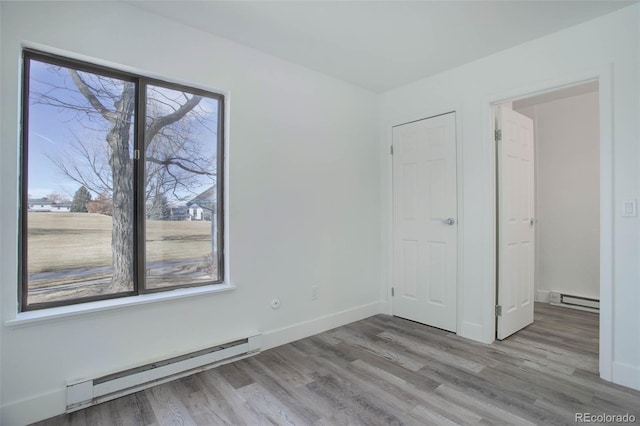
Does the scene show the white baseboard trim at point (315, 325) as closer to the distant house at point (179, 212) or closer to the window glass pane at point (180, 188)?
the window glass pane at point (180, 188)

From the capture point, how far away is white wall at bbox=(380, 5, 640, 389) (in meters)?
2.18

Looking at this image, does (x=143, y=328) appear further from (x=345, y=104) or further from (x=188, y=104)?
(x=345, y=104)

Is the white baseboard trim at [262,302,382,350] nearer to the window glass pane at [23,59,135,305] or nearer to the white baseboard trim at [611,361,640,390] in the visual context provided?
the window glass pane at [23,59,135,305]

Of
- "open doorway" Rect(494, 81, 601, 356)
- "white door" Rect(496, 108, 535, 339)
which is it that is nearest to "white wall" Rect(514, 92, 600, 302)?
"open doorway" Rect(494, 81, 601, 356)

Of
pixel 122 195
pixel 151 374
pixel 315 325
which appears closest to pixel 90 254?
pixel 122 195

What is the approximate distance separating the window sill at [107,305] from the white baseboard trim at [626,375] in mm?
2688

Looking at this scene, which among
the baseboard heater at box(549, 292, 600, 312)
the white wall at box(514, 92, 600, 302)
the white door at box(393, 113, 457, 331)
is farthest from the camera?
the white wall at box(514, 92, 600, 302)

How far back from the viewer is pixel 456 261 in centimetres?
313

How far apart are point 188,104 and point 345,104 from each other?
5.23 ft

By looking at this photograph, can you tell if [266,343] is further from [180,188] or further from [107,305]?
[180,188]

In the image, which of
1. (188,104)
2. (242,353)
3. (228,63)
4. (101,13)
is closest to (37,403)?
(242,353)

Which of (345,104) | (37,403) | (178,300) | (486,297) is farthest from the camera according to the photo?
(345,104)

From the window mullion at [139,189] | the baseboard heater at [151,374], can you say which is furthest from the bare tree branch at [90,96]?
the baseboard heater at [151,374]

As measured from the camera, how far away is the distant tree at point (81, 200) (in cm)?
207
